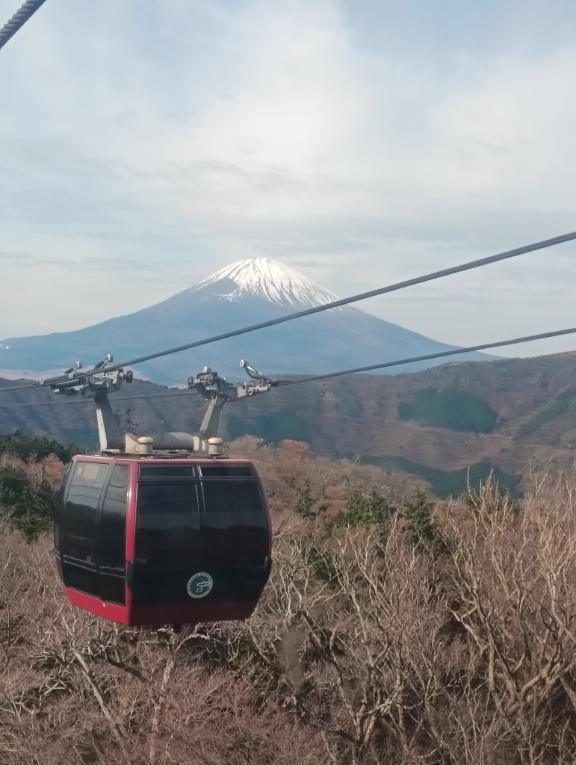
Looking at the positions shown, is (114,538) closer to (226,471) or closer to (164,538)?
(164,538)

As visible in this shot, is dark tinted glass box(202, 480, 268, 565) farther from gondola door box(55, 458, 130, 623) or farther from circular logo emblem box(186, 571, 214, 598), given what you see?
gondola door box(55, 458, 130, 623)

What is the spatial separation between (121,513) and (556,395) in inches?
5033

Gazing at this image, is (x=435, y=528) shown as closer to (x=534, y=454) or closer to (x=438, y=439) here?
(x=534, y=454)

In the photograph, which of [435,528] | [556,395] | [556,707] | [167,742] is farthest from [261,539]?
[556,395]

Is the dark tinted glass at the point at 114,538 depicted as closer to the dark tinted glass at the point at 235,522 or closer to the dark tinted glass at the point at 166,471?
the dark tinted glass at the point at 166,471

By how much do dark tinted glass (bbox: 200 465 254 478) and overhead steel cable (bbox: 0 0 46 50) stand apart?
26.9 ft

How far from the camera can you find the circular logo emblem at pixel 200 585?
11312mm

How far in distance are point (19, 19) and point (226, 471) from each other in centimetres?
846

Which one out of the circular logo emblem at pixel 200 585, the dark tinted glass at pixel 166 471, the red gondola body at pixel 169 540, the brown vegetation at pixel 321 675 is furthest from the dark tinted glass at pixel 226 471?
the brown vegetation at pixel 321 675

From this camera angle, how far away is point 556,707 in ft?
84.6

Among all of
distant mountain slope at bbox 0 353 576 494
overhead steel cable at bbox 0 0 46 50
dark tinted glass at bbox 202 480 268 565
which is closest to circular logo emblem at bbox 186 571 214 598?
dark tinted glass at bbox 202 480 268 565

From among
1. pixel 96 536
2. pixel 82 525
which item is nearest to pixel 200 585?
pixel 96 536

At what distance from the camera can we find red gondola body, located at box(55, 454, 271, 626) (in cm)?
1107

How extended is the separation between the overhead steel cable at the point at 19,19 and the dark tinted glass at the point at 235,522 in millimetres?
8227
